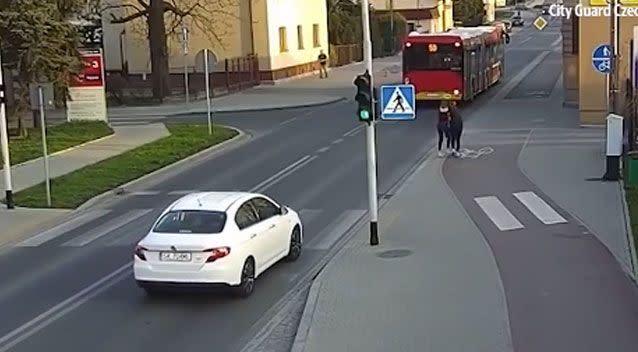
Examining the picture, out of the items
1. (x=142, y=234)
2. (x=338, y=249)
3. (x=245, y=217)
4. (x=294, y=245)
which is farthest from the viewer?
(x=142, y=234)

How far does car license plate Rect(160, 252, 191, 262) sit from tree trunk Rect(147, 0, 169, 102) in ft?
124

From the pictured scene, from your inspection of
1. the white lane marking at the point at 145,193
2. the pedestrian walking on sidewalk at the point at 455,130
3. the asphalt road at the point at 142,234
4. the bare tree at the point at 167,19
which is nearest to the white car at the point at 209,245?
the asphalt road at the point at 142,234

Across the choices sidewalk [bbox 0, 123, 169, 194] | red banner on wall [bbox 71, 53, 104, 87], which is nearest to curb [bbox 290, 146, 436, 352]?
sidewalk [bbox 0, 123, 169, 194]

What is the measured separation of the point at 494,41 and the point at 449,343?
40.9 meters

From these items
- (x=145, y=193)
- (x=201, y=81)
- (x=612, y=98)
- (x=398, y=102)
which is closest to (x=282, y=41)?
(x=201, y=81)

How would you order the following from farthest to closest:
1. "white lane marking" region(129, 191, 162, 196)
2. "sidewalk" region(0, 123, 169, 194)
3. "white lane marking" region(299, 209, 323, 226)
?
"sidewalk" region(0, 123, 169, 194)
"white lane marking" region(129, 191, 162, 196)
"white lane marking" region(299, 209, 323, 226)

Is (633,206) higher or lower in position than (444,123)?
lower

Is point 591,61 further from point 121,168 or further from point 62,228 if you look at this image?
point 62,228

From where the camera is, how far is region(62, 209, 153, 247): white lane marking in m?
20.5

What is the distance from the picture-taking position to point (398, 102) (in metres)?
18.4

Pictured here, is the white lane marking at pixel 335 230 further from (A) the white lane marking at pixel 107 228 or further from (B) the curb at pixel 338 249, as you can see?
(A) the white lane marking at pixel 107 228

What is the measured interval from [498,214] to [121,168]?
12.2 m

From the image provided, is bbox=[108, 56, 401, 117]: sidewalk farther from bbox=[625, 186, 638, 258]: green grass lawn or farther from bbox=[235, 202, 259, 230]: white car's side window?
bbox=[235, 202, 259, 230]: white car's side window

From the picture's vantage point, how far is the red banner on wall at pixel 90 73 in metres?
39.2
